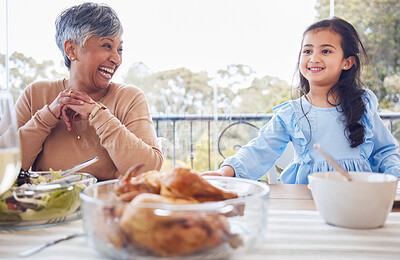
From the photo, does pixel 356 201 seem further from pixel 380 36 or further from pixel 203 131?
pixel 380 36

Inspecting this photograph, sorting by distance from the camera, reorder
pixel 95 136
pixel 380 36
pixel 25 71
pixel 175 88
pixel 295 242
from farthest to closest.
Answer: pixel 175 88 < pixel 25 71 < pixel 380 36 < pixel 95 136 < pixel 295 242

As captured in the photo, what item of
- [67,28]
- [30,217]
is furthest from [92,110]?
[30,217]

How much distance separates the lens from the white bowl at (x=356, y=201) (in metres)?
0.61

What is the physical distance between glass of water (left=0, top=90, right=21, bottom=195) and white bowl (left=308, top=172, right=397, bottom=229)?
488mm

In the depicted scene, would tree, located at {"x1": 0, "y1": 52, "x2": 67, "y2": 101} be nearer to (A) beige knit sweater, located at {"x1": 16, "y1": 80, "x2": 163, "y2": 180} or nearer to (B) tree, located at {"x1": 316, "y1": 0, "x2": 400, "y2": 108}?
(A) beige knit sweater, located at {"x1": 16, "y1": 80, "x2": 163, "y2": 180}

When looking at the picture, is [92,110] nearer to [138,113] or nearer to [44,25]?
[138,113]

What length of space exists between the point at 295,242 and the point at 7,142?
44 centimetres

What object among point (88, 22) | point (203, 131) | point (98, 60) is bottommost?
point (203, 131)

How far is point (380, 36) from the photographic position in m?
4.18

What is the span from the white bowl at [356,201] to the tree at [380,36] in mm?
3955

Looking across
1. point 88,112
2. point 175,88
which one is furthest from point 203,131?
point 88,112

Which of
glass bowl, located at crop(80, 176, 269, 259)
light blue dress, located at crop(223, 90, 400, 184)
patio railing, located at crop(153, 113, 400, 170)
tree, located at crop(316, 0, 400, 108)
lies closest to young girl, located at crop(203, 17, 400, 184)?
light blue dress, located at crop(223, 90, 400, 184)

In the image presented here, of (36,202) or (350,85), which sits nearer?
(36,202)

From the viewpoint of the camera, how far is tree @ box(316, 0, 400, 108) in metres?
4.17
